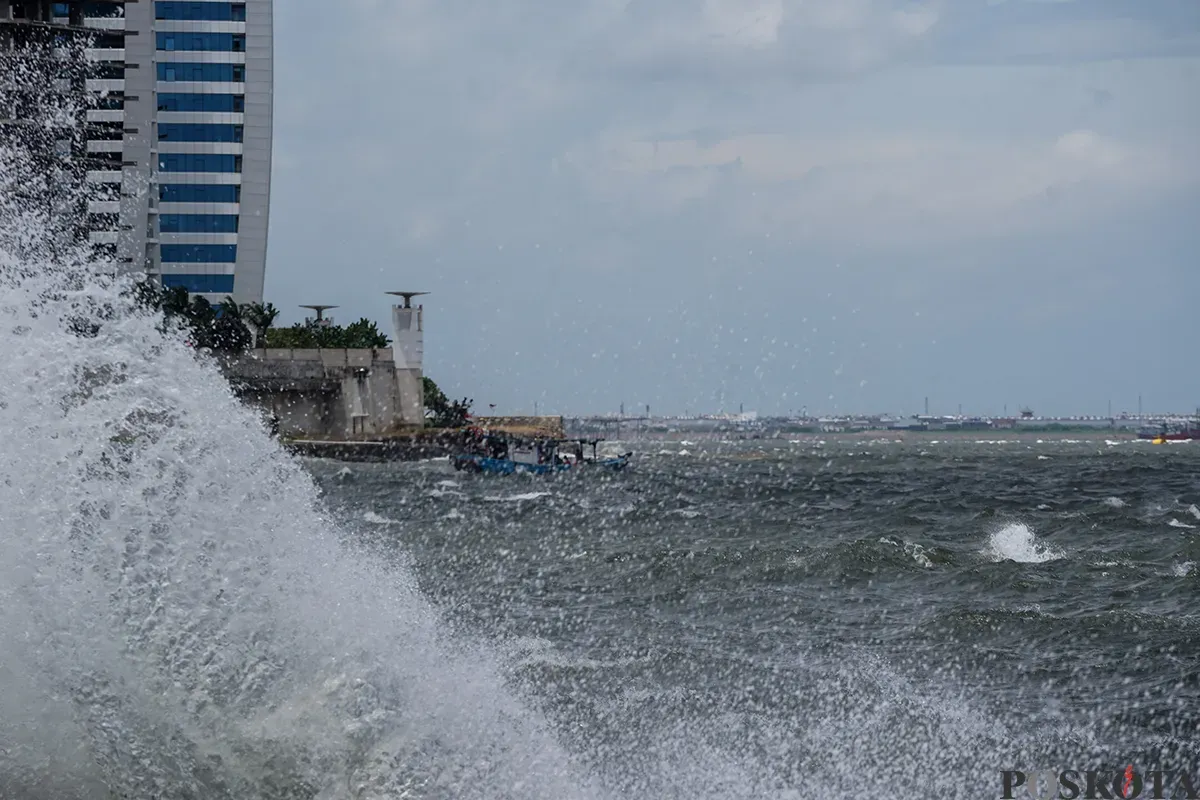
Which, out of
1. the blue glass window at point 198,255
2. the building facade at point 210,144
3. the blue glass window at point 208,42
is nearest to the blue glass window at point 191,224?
the building facade at point 210,144

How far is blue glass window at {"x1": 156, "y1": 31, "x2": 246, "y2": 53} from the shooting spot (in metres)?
121

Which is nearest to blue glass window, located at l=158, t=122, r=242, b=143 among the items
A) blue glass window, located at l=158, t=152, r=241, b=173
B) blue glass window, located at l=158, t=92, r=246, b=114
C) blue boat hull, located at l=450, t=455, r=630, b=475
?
blue glass window, located at l=158, t=152, r=241, b=173

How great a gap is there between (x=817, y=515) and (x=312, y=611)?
3197 centimetres

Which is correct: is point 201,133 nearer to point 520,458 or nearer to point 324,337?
point 324,337

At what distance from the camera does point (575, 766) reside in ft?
38.1

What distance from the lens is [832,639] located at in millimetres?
18688

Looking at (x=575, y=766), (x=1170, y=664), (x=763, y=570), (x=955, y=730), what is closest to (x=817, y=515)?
(x=763, y=570)

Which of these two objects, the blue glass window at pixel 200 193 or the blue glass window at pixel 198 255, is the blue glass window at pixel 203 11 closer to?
the blue glass window at pixel 200 193

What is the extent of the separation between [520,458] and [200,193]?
47279mm

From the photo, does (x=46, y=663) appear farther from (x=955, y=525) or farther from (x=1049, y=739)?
(x=955, y=525)

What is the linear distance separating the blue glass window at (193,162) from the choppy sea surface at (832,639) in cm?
8657

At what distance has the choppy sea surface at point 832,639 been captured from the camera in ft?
42.2

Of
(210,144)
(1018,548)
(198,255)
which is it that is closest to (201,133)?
(210,144)

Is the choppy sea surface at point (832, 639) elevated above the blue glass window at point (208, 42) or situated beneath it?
situated beneath
